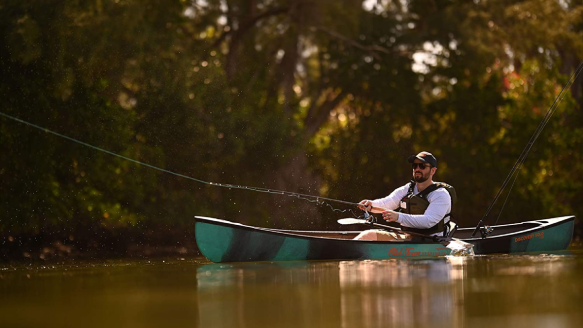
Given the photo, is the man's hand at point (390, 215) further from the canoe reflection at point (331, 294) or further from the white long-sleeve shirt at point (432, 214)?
the canoe reflection at point (331, 294)

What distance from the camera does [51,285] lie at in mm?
10000

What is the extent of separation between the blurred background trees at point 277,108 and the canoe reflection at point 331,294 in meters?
6.80

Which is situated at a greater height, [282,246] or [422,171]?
[422,171]

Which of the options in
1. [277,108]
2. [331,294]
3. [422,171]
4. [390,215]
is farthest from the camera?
[277,108]

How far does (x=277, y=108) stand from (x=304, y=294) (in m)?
13.7

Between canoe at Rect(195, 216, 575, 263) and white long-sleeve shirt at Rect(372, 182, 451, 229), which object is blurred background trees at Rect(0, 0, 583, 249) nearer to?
canoe at Rect(195, 216, 575, 263)

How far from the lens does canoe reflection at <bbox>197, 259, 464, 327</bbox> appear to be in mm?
6879

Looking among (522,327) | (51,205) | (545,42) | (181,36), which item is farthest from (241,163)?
(522,327)

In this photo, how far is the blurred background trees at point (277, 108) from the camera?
57.4 feet

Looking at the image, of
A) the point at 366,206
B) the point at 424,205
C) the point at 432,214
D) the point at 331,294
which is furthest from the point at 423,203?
the point at 331,294

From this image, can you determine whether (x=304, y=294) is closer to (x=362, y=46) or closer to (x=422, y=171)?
(x=422, y=171)

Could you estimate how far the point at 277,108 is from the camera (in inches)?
868

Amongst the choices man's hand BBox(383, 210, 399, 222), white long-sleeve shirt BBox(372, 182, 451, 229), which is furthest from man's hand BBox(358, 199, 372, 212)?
white long-sleeve shirt BBox(372, 182, 451, 229)

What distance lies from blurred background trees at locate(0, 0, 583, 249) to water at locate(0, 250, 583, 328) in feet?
18.1
